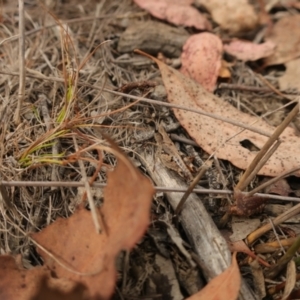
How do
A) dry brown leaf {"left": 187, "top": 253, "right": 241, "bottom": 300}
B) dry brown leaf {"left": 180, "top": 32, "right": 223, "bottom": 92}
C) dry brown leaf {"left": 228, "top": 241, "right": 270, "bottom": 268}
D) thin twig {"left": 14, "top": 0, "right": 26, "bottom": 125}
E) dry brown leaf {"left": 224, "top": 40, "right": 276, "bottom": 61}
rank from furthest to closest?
dry brown leaf {"left": 224, "top": 40, "right": 276, "bottom": 61} < dry brown leaf {"left": 180, "top": 32, "right": 223, "bottom": 92} < thin twig {"left": 14, "top": 0, "right": 26, "bottom": 125} < dry brown leaf {"left": 228, "top": 241, "right": 270, "bottom": 268} < dry brown leaf {"left": 187, "top": 253, "right": 241, "bottom": 300}

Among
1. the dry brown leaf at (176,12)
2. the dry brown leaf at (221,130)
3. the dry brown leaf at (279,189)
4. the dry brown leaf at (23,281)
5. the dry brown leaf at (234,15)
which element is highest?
the dry brown leaf at (234,15)

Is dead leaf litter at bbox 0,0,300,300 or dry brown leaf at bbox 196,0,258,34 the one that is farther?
dry brown leaf at bbox 196,0,258,34

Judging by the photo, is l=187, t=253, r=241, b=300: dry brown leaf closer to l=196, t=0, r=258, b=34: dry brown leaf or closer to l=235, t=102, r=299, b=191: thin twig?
l=235, t=102, r=299, b=191: thin twig

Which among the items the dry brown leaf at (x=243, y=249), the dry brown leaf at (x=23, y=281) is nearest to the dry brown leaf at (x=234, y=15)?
the dry brown leaf at (x=243, y=249)

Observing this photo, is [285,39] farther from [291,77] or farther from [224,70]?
[224,70]

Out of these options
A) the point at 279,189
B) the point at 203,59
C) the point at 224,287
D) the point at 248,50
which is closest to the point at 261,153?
the point at 279,189

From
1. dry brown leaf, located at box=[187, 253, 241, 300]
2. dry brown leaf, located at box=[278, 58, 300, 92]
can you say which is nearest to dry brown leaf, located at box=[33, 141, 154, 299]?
dry brown leaf, located at box=[187, 253, 241, 300]

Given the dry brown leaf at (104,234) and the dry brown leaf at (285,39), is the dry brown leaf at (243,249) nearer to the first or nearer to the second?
the dry brown leaf at (104,234)

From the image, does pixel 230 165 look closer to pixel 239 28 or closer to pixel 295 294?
pixel 295 294
